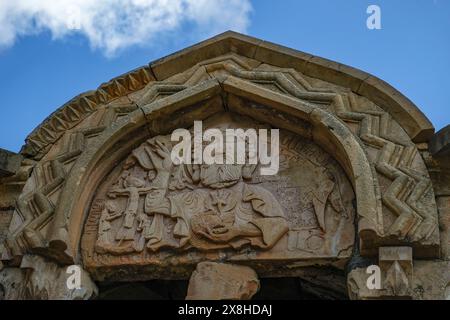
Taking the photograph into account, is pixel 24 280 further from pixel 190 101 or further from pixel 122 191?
pixel 190 101

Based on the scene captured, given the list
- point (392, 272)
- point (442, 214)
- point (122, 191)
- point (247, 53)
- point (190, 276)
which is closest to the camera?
point (392, 272)

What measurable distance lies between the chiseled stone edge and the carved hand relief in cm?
74

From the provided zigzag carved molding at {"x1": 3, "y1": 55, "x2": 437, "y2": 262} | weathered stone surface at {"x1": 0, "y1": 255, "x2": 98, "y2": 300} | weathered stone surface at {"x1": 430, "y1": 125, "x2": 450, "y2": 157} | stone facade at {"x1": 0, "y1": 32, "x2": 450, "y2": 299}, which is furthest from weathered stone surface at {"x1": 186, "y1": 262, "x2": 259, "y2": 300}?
weathered stone surface at {"x1": 430, "y1": 125, "x2": 450, "y2": 157}

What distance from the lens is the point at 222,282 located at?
5.92m

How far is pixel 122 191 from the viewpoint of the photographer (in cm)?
678

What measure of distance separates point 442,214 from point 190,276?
225cm

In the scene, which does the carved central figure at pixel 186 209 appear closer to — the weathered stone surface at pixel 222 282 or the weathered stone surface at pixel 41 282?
the weathered stone surface at pixel 222 282

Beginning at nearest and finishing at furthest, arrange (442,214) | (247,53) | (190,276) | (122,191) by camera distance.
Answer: (442,214) → (190,276) → (122,191) → (247,53)

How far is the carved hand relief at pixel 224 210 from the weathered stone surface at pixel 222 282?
0.15 m

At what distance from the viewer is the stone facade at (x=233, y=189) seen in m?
5.78

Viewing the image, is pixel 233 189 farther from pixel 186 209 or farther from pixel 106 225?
Answer: pixel 106 225

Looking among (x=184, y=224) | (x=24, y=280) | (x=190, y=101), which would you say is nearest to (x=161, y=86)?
(x=190, y=101)

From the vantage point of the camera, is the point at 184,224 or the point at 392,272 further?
the point at 184,224
